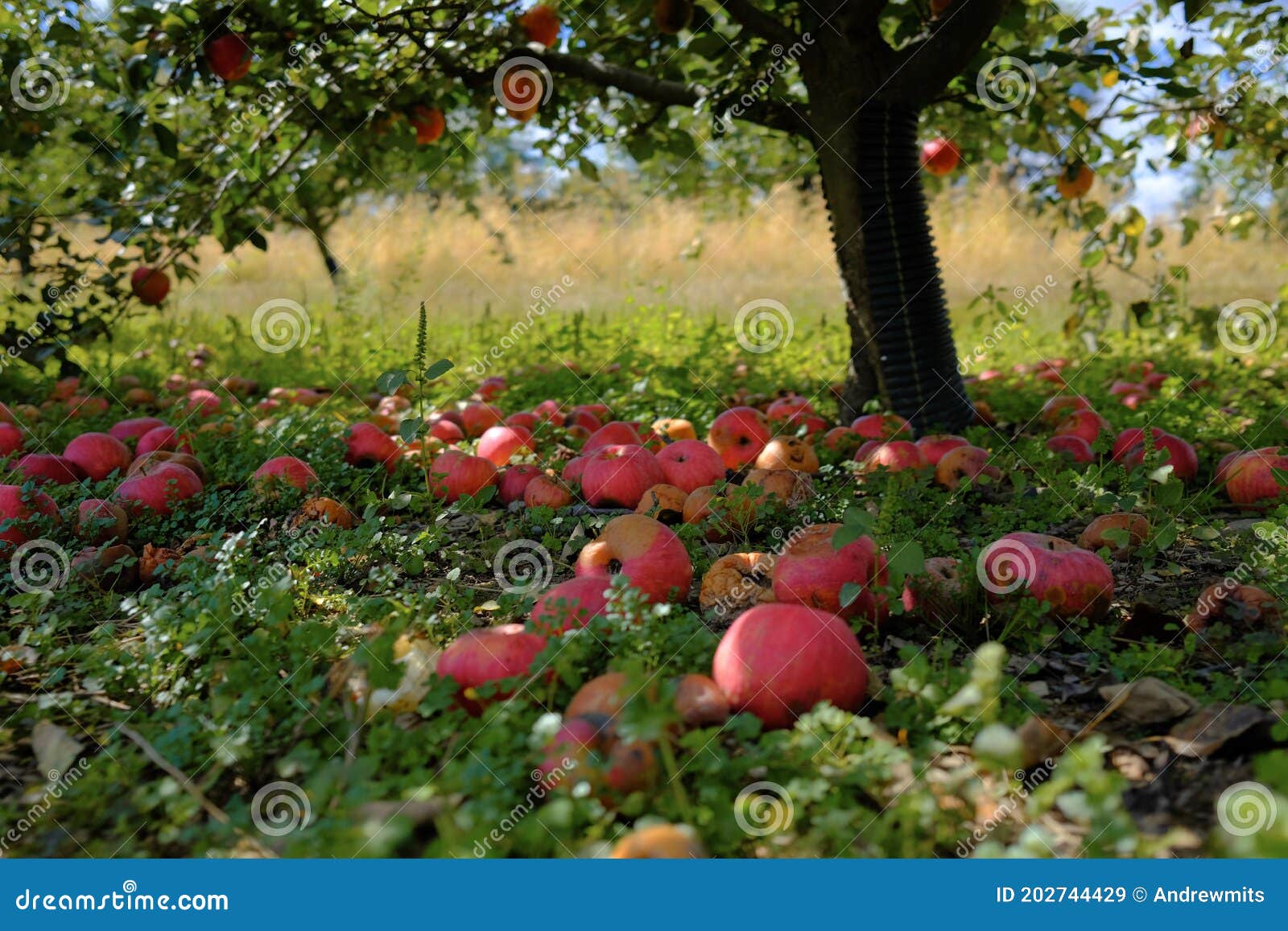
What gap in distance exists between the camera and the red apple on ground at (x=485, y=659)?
2.13 meters

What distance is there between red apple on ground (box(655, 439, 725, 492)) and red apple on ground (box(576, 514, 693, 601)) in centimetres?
92

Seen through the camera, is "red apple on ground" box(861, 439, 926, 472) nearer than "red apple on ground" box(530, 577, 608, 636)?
No

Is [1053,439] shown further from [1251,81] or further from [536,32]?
[536,32]

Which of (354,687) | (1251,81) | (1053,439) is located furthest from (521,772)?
(1251,81)

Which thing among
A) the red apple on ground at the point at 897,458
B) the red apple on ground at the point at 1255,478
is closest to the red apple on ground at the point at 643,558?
the red apple on ground at the point at 897,458

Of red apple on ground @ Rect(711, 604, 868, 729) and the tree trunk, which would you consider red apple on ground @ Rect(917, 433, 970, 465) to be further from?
red apple on ground @ Rect(711, 604, 868, 729)

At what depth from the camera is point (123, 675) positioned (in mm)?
2340

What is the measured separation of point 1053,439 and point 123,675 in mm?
3517

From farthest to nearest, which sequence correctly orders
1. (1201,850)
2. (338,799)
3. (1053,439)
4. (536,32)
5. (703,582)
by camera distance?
(536,32)
(1053,439)
(703,582)
(338,799)
(1201,850)
